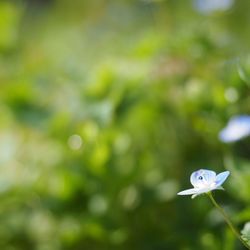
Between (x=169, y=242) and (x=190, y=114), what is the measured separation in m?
0.24

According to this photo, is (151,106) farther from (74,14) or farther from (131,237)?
(74,14)

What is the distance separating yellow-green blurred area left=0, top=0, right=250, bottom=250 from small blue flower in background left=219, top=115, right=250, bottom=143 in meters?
0.03

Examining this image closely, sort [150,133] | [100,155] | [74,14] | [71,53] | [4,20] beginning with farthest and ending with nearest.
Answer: [74,14], [71,53], [4,20], [150,133], [100,155]

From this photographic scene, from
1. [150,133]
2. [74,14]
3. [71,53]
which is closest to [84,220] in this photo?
[150,133]

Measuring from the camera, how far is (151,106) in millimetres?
1229

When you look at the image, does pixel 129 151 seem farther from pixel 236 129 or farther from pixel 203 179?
pixel 203 179

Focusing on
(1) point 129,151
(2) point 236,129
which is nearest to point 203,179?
(2) point 236,129

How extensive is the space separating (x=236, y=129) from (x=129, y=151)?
0.28 meters

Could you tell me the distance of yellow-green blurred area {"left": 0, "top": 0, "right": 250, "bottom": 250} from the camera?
111 cm

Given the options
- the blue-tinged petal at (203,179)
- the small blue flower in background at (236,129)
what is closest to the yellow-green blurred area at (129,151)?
the small blue flower in background at (236,129)

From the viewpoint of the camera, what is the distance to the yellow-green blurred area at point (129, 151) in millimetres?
1105

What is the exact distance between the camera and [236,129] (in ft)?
3.39

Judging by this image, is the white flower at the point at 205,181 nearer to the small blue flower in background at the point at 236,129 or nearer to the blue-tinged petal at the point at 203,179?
the blue-tinged petal at the point at 203,179

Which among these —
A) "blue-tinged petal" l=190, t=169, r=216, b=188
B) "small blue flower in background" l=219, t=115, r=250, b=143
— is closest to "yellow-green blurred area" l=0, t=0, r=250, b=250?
"small blue flower in background" l=219, t=115, r=250, b=143
